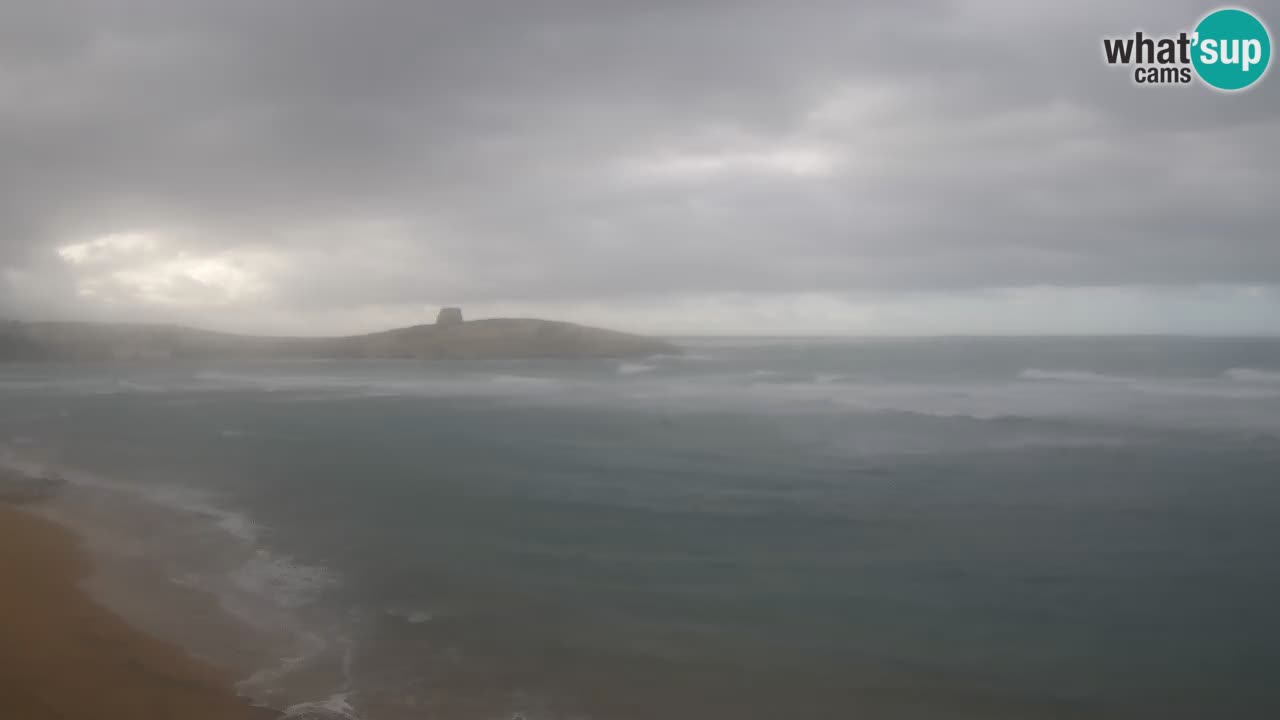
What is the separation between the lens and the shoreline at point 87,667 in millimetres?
7242

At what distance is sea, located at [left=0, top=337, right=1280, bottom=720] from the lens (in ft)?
27.5

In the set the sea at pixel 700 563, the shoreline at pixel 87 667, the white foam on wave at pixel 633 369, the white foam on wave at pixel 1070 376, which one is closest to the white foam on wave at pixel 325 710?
the sea at pixel 700 563

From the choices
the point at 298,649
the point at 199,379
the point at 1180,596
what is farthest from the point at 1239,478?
the point at 199,379

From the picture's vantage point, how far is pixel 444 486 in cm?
1966

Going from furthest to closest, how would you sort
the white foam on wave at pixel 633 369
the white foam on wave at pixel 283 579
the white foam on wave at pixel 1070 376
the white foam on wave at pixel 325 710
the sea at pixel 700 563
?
the white foam on wave at pixel 633 369
the white foam on wave at pixel 1070 376
the white foam on wave at pixel 283 579
the sea at pixel 700 563
the white foam on wave at pixel 325 710

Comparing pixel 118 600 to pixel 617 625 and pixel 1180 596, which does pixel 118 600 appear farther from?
pixel 1180 596

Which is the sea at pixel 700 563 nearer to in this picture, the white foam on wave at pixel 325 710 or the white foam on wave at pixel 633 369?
the white foam on wave at pixel 325 710

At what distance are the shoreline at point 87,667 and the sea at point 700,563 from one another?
333 mm

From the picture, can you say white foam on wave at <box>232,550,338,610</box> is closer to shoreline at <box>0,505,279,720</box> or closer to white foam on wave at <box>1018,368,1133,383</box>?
shoreline at <box>0,505,279,720</box>

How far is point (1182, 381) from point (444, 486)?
170 ft

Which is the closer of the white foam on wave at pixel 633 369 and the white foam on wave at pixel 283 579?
the white foam on wave at pixel 283 579

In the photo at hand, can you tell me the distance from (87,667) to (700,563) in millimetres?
8439

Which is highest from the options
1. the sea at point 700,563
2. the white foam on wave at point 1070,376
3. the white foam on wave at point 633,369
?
the white foam on wave at point 633,369

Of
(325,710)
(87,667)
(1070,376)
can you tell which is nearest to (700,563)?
(325,710)
